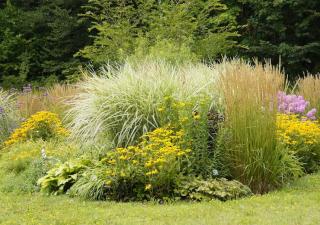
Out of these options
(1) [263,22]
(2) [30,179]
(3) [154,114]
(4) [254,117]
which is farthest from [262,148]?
(1) [263,22]

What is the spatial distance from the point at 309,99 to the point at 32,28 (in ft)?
50.6

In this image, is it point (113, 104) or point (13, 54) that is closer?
point (113, 104)

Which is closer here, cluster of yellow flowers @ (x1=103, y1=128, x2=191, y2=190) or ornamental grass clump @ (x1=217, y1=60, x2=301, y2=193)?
cluster of yellow flowers @ (x1=103, y1=128, x2=191, y2=190)

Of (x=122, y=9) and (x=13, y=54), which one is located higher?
(x=122, y=9)

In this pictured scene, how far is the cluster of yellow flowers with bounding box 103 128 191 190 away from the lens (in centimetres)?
620

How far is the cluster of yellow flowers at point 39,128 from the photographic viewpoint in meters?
9.60

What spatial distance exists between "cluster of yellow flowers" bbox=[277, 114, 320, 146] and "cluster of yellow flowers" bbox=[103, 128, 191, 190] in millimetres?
1553

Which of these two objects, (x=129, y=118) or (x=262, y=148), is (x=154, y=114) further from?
(x=262, y=148)

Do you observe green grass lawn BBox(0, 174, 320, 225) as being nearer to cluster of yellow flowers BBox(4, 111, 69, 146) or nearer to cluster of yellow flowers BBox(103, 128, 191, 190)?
cluster of yellow flowers BBox(103, 128, 191, 190)

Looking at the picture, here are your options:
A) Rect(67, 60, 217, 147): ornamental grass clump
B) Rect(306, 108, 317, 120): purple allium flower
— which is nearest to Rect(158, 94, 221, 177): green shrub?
Rect(67, 60, 217, 147): ornamental grass clump

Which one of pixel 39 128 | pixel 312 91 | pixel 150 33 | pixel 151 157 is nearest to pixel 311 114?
pixel 312 91

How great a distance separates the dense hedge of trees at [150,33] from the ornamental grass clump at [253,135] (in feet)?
13.7

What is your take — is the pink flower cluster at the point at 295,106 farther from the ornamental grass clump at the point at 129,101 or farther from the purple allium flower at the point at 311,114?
the ornamental grass clump at the point at 129,101

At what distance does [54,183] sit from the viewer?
6906 mm
